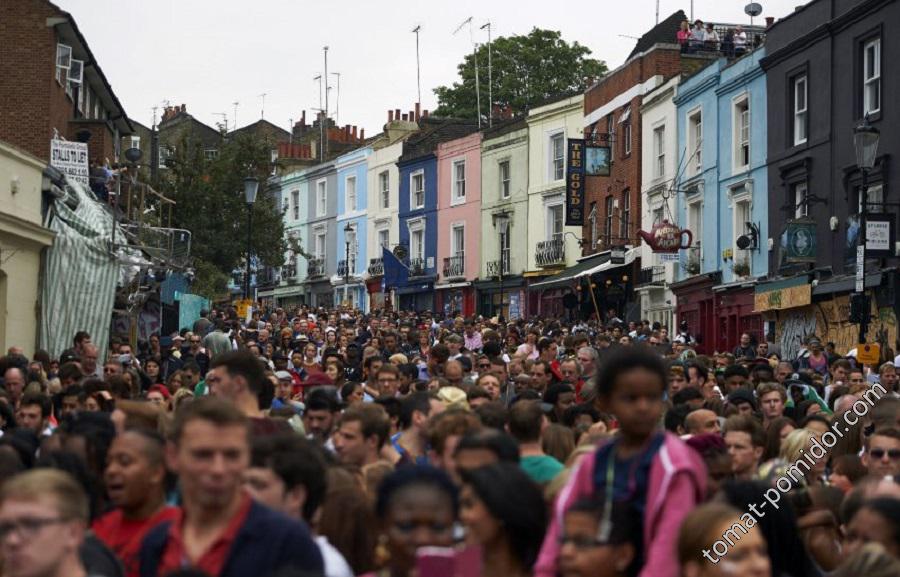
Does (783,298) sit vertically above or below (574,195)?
below

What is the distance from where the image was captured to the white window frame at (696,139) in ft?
133

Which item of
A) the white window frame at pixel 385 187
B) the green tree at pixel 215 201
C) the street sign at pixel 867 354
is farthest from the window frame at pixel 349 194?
the street sign at pixel 867 354

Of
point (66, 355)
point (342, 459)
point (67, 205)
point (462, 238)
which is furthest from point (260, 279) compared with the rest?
point (342, 459)

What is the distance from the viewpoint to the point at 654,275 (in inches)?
1705

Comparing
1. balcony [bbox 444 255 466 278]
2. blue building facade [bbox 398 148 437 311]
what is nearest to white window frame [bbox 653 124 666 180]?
balcony [bbox 444 255 466 278]

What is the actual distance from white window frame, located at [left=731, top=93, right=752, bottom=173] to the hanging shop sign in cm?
479

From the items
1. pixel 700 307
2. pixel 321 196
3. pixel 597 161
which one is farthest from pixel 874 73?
pixel 321 196

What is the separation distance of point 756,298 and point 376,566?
30.0m

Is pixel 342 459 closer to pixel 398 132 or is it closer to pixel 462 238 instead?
pixel 462 238

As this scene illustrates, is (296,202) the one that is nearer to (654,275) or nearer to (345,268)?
(345,268)

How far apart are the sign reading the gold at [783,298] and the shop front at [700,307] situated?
11.2 feet

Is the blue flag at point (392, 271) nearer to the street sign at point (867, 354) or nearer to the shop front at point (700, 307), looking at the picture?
the shop front at point (700, 307)

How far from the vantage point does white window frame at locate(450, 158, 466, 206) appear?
58.8m
